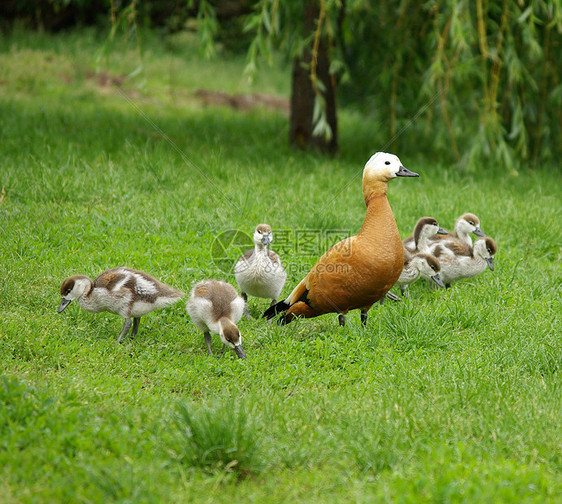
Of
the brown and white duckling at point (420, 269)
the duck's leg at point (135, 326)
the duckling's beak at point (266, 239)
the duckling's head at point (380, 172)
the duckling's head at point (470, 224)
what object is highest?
the duckling's head at point (380, 172)

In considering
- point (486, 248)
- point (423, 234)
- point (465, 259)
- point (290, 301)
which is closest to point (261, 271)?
point (290, 301)

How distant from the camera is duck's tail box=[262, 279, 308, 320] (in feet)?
18.0

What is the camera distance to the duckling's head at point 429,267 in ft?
20.4

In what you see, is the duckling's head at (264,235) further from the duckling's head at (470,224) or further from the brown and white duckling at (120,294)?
the duckling's head at (470,224)

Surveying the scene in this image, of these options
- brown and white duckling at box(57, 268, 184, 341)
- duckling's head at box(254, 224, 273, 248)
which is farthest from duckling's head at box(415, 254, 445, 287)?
brown and white duckling at box(57, 268, 184, 341)

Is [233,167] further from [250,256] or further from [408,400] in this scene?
[408,400]

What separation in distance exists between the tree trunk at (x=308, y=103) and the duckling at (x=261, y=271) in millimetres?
4711

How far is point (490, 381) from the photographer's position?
178 inches

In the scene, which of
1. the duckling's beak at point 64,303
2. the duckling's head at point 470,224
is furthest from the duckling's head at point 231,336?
the duckling's head at point 470,224

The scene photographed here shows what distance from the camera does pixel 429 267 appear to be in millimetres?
6273

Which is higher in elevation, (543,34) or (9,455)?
(543,34)

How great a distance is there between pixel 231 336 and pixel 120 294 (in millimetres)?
1019

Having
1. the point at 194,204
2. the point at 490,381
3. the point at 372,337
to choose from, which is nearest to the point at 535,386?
the point at 490,381

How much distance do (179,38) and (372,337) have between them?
52.9 feet
